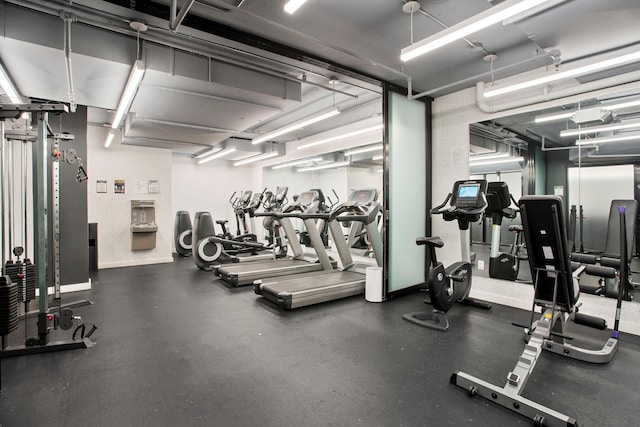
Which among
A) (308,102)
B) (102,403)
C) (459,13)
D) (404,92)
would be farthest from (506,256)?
(102,403)

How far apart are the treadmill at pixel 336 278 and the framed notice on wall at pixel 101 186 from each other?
4.86 meters

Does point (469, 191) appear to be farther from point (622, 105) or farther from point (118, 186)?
point (118, 186)

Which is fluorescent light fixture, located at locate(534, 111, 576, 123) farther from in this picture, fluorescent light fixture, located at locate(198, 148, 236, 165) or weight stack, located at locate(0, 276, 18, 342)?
fluorescent light fixture, located at locate(198, 148, 236, 165)

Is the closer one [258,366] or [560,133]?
[258,366]

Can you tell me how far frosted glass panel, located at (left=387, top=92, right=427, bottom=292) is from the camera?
4805mm

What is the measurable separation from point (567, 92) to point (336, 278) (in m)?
3.89

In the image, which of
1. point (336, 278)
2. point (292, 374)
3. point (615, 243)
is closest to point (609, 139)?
point (615, 243)

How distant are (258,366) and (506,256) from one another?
3755 mm

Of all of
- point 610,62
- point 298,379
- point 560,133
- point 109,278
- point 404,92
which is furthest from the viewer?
point 109,278

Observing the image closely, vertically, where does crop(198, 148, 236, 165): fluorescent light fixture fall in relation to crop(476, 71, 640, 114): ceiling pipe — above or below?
above

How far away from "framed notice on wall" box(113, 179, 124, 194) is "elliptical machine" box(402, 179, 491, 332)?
22.7ft

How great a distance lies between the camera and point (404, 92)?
499cm

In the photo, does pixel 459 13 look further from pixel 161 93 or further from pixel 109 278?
pixel 109 278

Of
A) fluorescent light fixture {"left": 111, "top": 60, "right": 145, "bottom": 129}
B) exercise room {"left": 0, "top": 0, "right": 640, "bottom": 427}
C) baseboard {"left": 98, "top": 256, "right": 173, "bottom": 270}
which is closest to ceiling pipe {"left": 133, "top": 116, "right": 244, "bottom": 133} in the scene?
exercise room {"left": 0, "top": 0, "right": 640, "bottom": 427}
